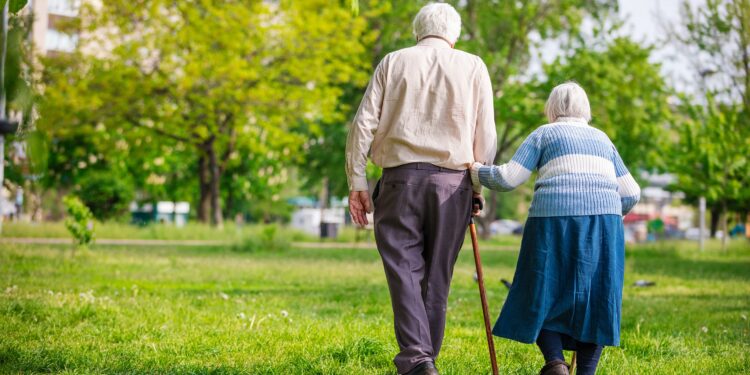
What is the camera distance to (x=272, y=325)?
243 inches

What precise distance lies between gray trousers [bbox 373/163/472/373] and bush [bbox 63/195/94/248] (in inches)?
397

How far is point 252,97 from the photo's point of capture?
24625mm

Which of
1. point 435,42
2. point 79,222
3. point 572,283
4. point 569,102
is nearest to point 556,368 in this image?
point 572,283

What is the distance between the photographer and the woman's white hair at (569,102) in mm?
4258

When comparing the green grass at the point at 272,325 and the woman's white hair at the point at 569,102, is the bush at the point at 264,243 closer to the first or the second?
the green grass at the point at 272,325

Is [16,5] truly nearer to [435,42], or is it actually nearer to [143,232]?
[435,42]

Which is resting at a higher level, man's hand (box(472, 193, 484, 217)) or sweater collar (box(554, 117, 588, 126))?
sweater collar (box(554, 117, 588, 126))

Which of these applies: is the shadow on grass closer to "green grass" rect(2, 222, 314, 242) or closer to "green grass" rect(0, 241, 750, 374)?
"green grass" rect(0, 241, 750, 374)

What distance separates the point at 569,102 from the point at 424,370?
147 cm

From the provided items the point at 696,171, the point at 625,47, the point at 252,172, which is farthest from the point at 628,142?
the point at 252,172

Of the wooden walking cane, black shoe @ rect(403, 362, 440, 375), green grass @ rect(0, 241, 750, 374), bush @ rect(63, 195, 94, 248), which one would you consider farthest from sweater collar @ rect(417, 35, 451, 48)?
bush @ rect(63, 195, 94, 248)

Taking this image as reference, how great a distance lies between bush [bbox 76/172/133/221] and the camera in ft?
99.2

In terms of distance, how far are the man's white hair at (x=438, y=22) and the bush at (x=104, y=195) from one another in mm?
27231

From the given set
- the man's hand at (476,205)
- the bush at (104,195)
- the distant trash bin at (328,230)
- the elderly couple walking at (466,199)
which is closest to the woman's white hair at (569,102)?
the elderly couple walking at (466,199)
